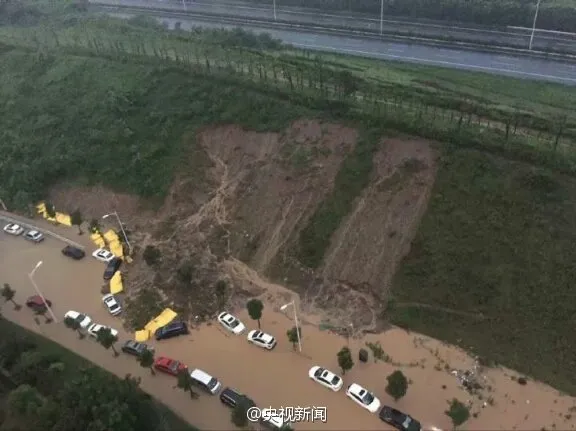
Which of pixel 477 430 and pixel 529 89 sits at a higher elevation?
pixel 529 89

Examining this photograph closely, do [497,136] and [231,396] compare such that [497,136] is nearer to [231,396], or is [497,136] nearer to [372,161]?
[372,161]

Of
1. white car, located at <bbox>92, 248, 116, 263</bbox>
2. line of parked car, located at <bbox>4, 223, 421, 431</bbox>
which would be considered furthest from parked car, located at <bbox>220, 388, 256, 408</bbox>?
white car, located at <bbox>92, 248, 116, 263</bbox>

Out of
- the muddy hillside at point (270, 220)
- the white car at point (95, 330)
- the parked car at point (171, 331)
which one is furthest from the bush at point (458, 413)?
the white car at point (95, 330)

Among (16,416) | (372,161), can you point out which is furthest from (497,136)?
(16,416)

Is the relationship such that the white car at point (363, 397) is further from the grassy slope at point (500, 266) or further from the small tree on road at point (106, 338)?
the small tree on road at point (106, 338)

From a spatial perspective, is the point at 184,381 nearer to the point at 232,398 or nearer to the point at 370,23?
the point at 232,398

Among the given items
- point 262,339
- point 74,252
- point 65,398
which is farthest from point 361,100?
point 65,398
